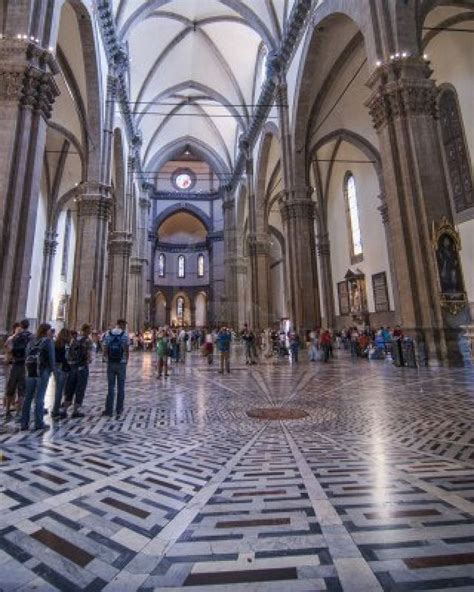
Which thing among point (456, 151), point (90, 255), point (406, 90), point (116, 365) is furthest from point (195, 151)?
point (116, 365)

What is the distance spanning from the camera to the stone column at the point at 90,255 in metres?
14.1

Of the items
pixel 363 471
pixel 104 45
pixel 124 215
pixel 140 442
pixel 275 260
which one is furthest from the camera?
pixel 275 260

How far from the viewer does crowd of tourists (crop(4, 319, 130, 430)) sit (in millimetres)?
4113

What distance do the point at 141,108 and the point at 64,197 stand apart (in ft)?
28.0

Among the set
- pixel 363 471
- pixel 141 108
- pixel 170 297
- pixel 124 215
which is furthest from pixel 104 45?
pixel 170 297

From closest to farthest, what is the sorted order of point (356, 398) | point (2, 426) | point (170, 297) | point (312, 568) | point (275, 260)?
point (312, 568)
point (2, 426)
point (356, 398)
point (275, 260)
point (170, 297)

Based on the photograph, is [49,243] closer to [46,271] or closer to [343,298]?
[46,271]

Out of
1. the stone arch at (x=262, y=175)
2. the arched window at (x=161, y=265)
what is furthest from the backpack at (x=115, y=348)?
the arched window at (x=161, y=265)

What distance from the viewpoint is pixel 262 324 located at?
2320 cm

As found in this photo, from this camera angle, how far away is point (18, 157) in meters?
7.91

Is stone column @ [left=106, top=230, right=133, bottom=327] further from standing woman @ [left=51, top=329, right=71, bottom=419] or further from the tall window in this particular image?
standing woman @ [left=51, top=329, right=71, bottom=419]

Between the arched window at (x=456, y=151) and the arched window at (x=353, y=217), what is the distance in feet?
25.2

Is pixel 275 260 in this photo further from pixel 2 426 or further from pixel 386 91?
pixel 2 426

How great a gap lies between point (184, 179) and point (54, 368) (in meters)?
40.6
